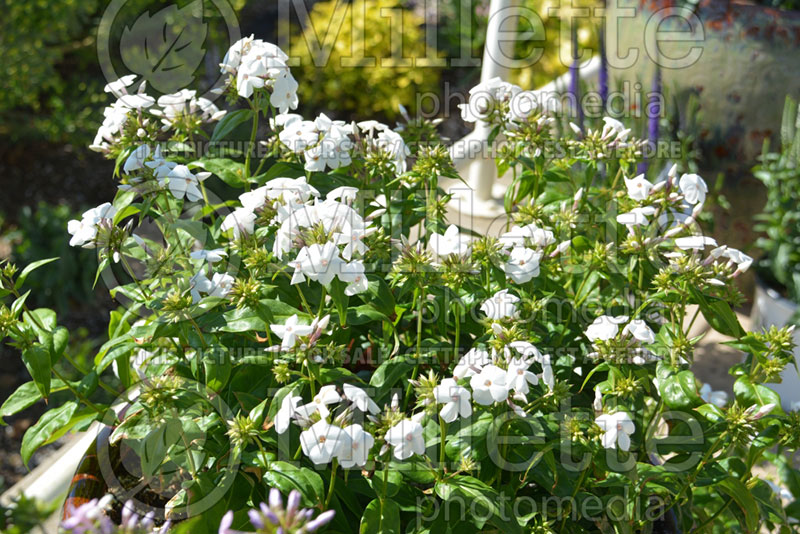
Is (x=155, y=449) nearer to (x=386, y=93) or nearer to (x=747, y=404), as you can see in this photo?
(x=747, y=404)

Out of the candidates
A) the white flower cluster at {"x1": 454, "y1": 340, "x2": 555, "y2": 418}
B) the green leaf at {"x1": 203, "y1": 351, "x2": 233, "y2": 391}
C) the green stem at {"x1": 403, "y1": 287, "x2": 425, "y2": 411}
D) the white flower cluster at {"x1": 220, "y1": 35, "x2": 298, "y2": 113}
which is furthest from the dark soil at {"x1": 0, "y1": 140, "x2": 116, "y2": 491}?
the white flower cluster at {"x1": 454, "y1": 340, "x2": 555, "y2": 418}

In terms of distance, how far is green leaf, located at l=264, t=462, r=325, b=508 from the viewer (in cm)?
143

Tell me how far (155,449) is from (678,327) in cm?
108

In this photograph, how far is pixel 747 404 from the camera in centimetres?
160

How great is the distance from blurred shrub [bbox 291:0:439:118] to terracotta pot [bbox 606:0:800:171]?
83.4 inches

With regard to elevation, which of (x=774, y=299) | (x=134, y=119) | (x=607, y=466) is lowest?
(x=774, y=299)

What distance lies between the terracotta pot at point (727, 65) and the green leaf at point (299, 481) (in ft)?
8.75

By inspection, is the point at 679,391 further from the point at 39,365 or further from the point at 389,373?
the point at 39,365

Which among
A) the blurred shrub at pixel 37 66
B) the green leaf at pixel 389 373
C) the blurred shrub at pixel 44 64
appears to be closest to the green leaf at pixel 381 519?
the green leaf at pixel 389 373

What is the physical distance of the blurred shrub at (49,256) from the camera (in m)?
4.04

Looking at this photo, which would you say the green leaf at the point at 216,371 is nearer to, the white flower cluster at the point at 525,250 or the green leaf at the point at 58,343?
the green leaf at the point at 58,343

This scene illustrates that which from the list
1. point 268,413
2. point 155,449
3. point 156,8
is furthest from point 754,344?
point 156,8

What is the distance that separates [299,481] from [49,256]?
3.10 m

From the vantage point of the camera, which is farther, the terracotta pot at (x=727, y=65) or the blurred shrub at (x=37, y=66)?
the blurred shrub at (x=37, y=66)
